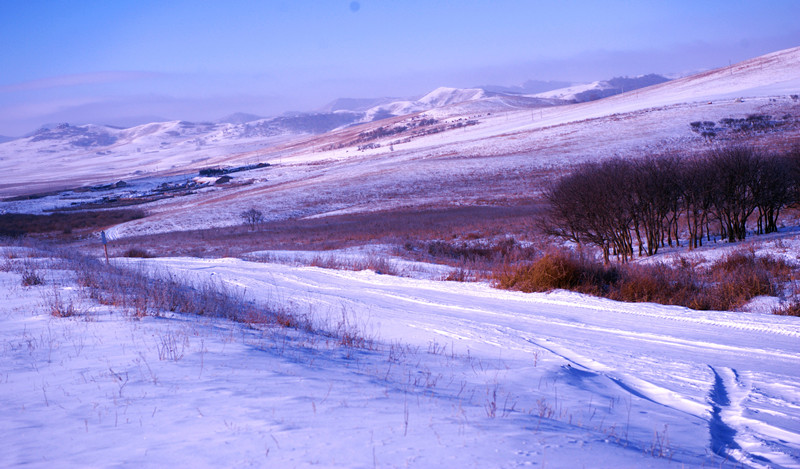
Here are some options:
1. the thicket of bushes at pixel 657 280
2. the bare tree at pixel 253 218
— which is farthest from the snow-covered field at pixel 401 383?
the bare tree at pixel 253 218

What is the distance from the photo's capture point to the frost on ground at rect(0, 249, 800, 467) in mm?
3529

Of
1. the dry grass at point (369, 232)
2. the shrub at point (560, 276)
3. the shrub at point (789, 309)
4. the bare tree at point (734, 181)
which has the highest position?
the bare tree at point (734, 181)

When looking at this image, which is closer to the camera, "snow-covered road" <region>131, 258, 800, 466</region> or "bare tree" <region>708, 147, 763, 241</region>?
"snow-covered road" <region>131, 258, 800, 466</region>

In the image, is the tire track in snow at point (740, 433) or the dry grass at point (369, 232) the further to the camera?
the dry grass at point (369, 232)

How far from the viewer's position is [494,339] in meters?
7.88

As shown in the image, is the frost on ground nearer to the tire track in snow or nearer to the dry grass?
the tire track in snow

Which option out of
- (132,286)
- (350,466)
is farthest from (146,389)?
(132,286)

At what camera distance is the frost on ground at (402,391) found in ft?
11.6

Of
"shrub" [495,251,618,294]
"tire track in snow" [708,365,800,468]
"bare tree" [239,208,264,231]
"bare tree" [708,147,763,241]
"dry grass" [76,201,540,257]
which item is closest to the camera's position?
"tire track in snow" [708,365,800,468]

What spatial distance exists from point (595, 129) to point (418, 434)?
8164 centimetres

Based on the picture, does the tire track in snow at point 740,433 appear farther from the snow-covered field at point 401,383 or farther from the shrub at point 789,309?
the shrub at point 789,309

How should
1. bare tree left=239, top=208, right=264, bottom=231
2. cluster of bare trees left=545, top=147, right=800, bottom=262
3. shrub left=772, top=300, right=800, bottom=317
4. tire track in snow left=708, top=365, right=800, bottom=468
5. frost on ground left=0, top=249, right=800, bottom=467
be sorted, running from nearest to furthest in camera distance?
1. frost on ground left=0, top=249, right=800, bottom=467
2. tire track in snow left=708, top=365, right=800, bottom=468
3. shrub left=772, top=300, right=800, bottom=317
4. cluster of bare trees left=545, top=147, right=800, bottom=262
5. bare tree left=239, top=208, right=264, bottom=231

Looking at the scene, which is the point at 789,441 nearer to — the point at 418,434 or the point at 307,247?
the point at 418,434

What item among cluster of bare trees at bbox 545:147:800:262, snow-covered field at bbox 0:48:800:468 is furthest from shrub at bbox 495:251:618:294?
cluster of bare trees at bbox 545:147:800:262
